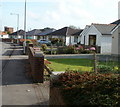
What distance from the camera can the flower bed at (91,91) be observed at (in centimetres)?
393

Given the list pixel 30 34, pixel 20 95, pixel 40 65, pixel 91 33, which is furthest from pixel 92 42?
pixel 30 34

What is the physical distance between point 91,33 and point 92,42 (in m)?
2.35

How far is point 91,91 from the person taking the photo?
447 centimetres

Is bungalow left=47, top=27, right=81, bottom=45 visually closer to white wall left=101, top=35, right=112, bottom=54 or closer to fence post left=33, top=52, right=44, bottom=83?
white wall left=101, top=35, right=112, bottom=54

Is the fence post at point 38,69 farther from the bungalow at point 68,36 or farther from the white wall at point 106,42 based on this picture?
the bungalow at point 68,36

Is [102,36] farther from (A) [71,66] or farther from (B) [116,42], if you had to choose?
(A) [71,66]

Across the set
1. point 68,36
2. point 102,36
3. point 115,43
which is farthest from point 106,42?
point 68,36

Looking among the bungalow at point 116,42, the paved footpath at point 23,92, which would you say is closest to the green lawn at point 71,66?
the paved footpath at point 23,92

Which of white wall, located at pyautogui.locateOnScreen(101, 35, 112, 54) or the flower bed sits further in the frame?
white wall, located at pyautogui.locateOnScreen(101, 35, 112, 54)

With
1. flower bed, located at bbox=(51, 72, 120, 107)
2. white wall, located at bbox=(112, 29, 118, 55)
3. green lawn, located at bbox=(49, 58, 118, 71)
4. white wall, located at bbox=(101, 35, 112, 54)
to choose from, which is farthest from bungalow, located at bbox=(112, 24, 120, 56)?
flower bed, located at bbox=(51, 72, 120, 107)

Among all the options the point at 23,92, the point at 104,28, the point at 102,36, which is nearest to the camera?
the point at 23,92

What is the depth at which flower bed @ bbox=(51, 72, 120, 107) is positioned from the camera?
12.9 feet

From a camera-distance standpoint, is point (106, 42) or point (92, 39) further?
point (92, 39)

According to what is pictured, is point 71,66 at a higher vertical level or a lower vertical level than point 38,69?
lower
